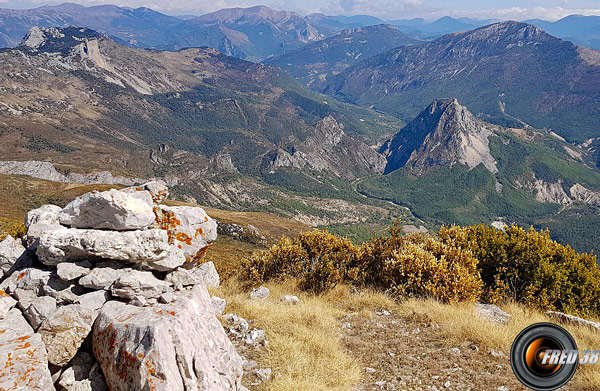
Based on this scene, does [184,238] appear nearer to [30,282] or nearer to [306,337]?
[30,282]

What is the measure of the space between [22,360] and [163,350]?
309 cm

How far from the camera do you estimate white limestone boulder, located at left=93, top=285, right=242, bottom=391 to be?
7141 millimetres

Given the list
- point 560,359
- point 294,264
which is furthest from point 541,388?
point 294,264

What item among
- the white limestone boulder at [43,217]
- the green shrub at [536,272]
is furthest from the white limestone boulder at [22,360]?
the green shrub at [536,272]

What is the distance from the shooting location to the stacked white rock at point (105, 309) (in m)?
7.38

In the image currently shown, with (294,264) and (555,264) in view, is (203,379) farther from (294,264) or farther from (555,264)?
(555,264)

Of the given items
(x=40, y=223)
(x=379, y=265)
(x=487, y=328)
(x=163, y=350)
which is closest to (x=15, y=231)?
(x=40, y=223)

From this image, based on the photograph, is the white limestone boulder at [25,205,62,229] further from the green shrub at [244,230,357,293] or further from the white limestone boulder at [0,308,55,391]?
the green shrub at [244,230,357,293]

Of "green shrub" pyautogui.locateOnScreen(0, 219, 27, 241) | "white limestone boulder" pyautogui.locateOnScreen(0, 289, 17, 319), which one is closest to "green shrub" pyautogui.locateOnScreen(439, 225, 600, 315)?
"white limestone boulder" pyautogui.locateOnScreen(0, 289, 17, 319)

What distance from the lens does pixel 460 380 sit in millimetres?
9367

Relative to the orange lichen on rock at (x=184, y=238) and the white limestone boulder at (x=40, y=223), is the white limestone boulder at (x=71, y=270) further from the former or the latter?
the orange lichen on rock at (x=184, y=238)

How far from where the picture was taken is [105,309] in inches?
348

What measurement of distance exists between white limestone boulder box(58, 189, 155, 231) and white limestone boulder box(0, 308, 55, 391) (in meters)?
3.23

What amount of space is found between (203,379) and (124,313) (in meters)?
2.64
